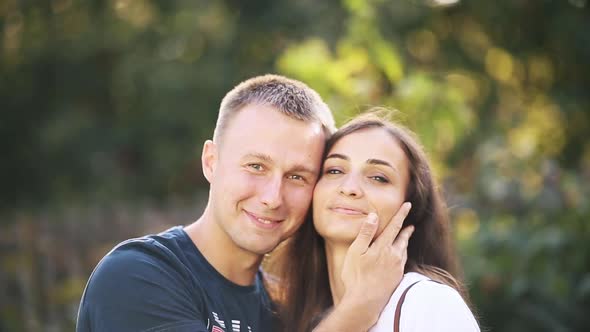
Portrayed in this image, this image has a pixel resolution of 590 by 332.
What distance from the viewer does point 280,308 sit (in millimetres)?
3506

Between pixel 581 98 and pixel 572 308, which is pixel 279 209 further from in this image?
pixel 581 98

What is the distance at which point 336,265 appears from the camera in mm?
3240

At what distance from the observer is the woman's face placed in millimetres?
3018

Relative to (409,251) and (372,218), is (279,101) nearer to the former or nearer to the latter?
(372,218)

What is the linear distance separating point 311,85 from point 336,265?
251cm

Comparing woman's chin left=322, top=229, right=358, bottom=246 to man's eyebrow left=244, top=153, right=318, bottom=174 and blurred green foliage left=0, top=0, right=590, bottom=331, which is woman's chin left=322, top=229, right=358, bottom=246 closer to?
man's eyebrow left=244, top=153, right=318, bottom=174

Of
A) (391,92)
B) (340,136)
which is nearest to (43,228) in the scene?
(391,92)

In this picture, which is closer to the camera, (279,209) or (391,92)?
(279,209)

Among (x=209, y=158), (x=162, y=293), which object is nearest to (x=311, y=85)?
(x=209, y=158)

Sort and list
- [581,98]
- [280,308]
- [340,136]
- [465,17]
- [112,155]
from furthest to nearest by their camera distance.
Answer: [112,155], [465,17], [581,98], [280,308], [340,136]

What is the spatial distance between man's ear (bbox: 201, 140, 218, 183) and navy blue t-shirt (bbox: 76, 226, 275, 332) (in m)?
0.35

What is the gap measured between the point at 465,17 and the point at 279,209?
7902 millimetres

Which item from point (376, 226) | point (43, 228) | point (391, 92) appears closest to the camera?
point (376, 226)

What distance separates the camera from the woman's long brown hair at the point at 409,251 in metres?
3.19
